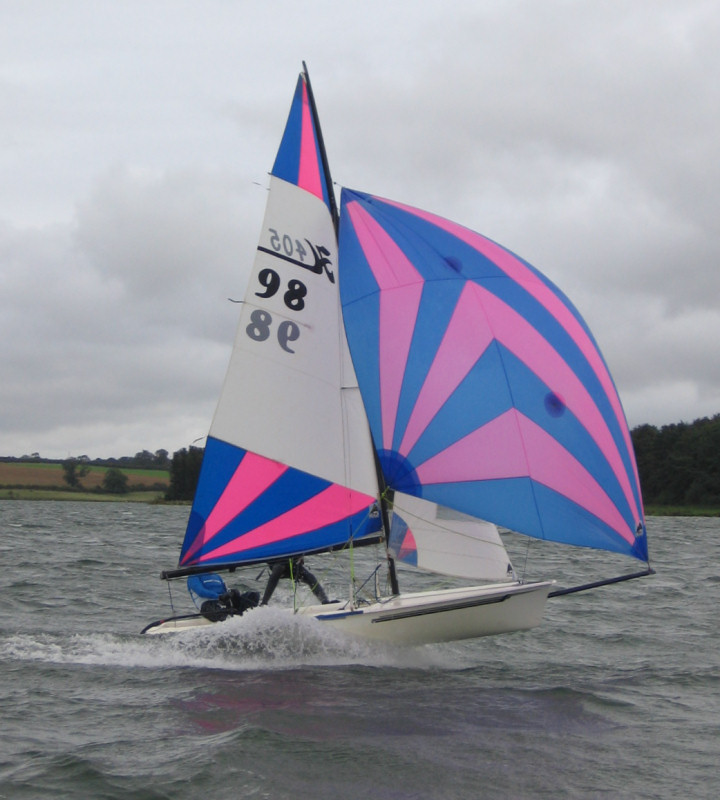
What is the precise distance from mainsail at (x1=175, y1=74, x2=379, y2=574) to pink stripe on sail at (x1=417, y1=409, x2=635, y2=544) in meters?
1.39

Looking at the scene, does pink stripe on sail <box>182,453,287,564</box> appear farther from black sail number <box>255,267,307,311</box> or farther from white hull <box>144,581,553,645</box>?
black sail number <box>255,267,307,311</box>

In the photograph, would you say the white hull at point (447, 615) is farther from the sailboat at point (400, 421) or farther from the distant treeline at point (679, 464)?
Result: the distant treeline at point (679, 464)

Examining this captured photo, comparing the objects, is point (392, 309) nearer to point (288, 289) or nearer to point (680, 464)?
point (288, 289)

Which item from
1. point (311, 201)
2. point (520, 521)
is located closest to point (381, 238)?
point (311, 201)

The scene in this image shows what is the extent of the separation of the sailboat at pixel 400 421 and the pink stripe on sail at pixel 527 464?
0.01 m

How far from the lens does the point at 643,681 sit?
10.1 meters

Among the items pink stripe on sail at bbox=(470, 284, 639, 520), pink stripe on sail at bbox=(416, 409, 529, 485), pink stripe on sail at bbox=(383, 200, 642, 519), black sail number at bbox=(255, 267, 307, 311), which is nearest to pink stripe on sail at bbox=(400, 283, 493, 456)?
pink stripe on sail at bbox=(470, 284, 639, 520)

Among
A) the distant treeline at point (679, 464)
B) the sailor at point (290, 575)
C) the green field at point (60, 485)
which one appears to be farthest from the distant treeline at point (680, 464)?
the sailor at point (290, 575)

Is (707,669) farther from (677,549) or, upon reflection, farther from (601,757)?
(677,549)

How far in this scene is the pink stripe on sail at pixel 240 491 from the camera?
10781 millimetres

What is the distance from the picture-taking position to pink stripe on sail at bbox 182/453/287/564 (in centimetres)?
1078

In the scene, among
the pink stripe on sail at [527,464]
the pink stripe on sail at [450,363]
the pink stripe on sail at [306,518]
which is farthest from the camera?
the pink stripe on sail at [306,518]

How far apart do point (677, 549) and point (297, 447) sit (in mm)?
20324

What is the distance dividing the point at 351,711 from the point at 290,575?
2.70 m
